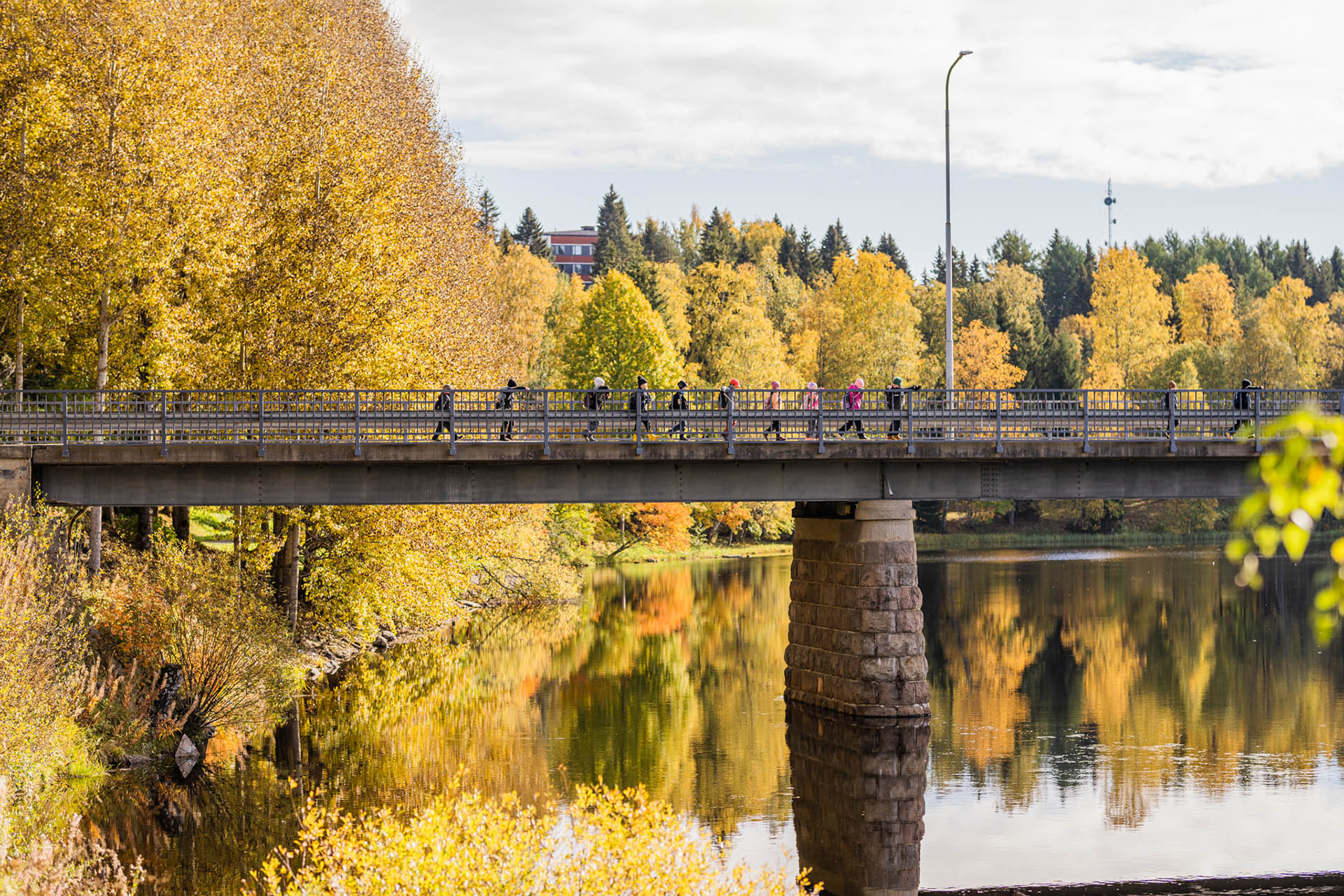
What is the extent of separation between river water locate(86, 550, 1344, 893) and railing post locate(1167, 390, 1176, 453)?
672 cm

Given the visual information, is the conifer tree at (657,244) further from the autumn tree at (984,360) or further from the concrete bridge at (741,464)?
the concrete bridge at (741,464)

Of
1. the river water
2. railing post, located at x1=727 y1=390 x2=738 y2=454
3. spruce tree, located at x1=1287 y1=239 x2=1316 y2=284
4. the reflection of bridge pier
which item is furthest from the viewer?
spruce tree, located at x1=1287 y1=239 x2=1316 y2=284

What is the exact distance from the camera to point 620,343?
7600cm

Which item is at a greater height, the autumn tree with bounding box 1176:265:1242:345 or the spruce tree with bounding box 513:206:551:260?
the spruce tree with bounding box 513:206:551:260

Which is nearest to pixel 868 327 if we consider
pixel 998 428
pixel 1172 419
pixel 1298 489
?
pixel 1172 419

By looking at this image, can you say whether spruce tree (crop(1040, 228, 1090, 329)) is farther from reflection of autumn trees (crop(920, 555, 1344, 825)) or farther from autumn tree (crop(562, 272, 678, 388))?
reflection of autumn trees (crop(920, 555, 1344, 825))

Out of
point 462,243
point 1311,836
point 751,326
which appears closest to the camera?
point 1311,836

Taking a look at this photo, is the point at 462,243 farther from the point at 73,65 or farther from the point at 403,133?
the point at 73,65

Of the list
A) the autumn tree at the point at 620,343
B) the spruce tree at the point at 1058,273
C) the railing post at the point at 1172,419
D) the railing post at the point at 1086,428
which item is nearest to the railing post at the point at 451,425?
the railing post at the point at 1086,428

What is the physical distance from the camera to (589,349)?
7688 centimetres

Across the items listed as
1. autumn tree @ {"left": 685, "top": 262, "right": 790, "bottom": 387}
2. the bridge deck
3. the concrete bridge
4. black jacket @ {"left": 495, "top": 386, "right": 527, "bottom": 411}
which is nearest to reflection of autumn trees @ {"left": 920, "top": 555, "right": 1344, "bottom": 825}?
the concrete bridge

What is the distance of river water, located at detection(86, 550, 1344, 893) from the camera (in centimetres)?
2281

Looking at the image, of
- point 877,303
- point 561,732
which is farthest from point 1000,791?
point 877,303

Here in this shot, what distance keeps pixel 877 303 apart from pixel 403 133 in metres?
54.1
